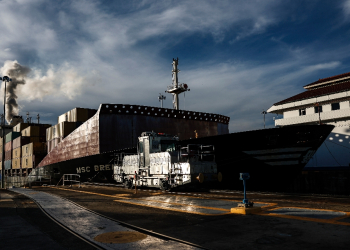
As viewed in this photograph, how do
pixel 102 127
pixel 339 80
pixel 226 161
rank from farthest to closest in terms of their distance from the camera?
pixel 339 80
pixel 102 127
pixel 226 161

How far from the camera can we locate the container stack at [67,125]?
141ft

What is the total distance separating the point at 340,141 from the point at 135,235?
988 inches

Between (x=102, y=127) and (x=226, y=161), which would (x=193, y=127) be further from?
(x=226, y=161)

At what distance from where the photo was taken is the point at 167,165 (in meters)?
19.3

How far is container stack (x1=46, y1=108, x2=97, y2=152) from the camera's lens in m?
43.0

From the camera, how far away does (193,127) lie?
138 ft

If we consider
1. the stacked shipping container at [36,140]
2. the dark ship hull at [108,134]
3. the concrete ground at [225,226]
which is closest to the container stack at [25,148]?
the stacked shipping container at [36,140]

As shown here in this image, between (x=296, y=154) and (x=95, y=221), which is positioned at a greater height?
(x=296, y=154)

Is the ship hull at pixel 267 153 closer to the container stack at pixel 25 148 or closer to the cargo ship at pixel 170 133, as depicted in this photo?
the cargo ship at pixel 170 133

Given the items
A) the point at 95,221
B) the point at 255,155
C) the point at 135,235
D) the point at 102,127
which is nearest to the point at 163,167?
the point at 255,155

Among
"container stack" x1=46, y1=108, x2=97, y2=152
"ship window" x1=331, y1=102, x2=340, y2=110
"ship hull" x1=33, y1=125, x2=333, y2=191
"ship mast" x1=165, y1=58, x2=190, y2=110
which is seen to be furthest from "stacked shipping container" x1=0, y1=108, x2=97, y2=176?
"ship window" x1=331, y1=102, x2=340, y2=110

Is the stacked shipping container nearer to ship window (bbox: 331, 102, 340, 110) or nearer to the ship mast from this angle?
the ship mast

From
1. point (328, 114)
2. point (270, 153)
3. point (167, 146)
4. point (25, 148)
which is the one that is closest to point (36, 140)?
point (25, 148)

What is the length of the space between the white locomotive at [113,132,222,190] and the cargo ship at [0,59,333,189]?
224 centimetres
